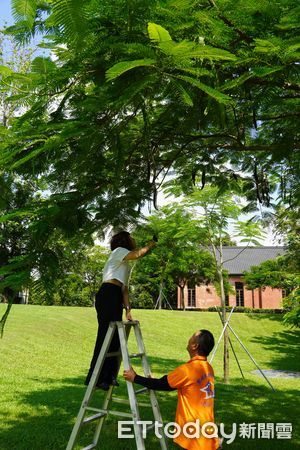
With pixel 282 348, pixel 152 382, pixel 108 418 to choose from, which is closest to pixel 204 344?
pixel 152 382

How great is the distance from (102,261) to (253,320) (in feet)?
43.4

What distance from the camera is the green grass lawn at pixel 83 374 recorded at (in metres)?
6.21

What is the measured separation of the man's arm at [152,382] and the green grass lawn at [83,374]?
7.72 feet

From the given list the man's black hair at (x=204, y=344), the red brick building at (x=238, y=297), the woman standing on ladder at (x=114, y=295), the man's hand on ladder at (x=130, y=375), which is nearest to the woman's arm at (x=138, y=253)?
the woman standing on ladder at (x=114, y=295)

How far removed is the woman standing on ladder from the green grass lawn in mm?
1667

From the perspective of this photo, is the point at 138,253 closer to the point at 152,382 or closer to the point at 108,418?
the point at 152,382

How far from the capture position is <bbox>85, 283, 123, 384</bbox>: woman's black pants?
14.2 ft

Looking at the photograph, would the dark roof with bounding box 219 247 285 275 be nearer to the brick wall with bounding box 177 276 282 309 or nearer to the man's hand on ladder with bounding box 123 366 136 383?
the brick wall with bounding box 177 276 282 309

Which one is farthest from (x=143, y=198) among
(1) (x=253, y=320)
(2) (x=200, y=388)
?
(1) (x=253, y=320)

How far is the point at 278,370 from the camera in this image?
16438 mm

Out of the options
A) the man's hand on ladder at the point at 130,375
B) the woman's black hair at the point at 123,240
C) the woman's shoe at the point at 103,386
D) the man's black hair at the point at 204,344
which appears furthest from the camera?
the woman's black hair at the point at 123,240

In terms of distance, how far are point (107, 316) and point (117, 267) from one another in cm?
49

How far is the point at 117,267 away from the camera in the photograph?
445cm

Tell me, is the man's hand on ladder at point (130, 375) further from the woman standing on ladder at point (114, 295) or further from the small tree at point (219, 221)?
the small tree at point (219, 221)
